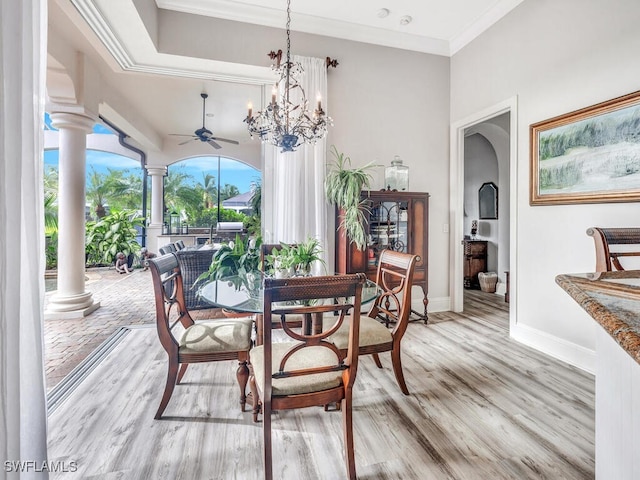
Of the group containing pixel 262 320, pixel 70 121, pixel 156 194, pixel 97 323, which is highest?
pixel 70 121

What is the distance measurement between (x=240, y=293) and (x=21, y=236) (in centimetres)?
112

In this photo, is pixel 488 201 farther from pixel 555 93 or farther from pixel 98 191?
pixel 98 191

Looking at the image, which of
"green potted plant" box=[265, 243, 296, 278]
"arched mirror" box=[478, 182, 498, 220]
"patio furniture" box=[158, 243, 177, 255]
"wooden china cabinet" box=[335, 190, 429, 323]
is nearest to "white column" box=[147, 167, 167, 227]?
"patio furniture" box=[158, 243, 177, 255]

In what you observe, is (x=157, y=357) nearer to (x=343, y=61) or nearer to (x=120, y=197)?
(x=343, y=61)

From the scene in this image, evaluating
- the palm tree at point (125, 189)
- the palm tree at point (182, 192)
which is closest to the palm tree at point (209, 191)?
the palm tree at point (182, 192)

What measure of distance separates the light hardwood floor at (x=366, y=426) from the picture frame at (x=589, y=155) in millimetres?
1414

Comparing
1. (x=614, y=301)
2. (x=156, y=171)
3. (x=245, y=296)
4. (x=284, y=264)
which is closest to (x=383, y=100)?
(x=284, y=264)

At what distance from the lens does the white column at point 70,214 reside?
12.5ft

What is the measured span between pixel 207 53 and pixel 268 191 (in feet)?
5.02

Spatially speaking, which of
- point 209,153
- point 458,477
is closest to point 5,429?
point 458,477

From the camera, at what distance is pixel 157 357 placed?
8.93 ft

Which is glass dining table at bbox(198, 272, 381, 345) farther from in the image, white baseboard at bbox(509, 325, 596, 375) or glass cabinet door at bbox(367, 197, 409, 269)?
white baseboard at bbox(509, 325, 596, 375)

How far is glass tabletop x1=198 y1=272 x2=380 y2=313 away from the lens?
1.66 meters

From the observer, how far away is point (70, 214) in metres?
3.87
